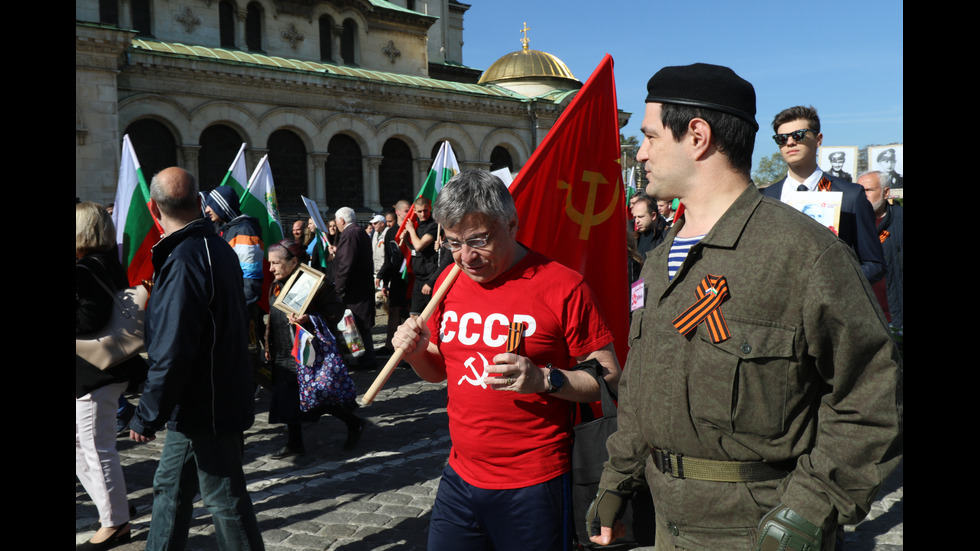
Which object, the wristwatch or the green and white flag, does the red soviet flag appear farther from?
the green and white flag

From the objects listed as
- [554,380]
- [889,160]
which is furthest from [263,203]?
[889,160]

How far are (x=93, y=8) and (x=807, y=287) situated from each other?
28.2 metres

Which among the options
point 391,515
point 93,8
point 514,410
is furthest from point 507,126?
point 514,410

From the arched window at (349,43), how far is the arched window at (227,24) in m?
4.73

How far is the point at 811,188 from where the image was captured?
4.46m

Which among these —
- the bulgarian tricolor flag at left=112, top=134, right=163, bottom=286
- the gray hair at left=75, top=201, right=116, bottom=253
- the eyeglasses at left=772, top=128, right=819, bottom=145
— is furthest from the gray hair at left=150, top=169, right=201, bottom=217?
the bulgarian tricolor flag at left=112, top=134, right=163, bottom=286

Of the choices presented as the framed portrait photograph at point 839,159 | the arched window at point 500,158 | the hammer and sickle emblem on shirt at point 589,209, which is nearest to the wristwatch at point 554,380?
the hammer and sickle emblem on shirt at point 589,209

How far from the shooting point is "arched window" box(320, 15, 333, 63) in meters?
31.3

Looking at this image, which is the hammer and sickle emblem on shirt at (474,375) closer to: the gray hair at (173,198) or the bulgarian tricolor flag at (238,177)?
the gray hair at (173,198)

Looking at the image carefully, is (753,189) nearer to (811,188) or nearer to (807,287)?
(807,287)

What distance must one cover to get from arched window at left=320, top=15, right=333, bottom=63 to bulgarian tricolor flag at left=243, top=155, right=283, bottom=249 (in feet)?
74.0

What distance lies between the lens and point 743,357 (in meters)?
1.76

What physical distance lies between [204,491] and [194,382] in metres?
0.54

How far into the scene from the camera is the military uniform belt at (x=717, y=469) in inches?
71.3
